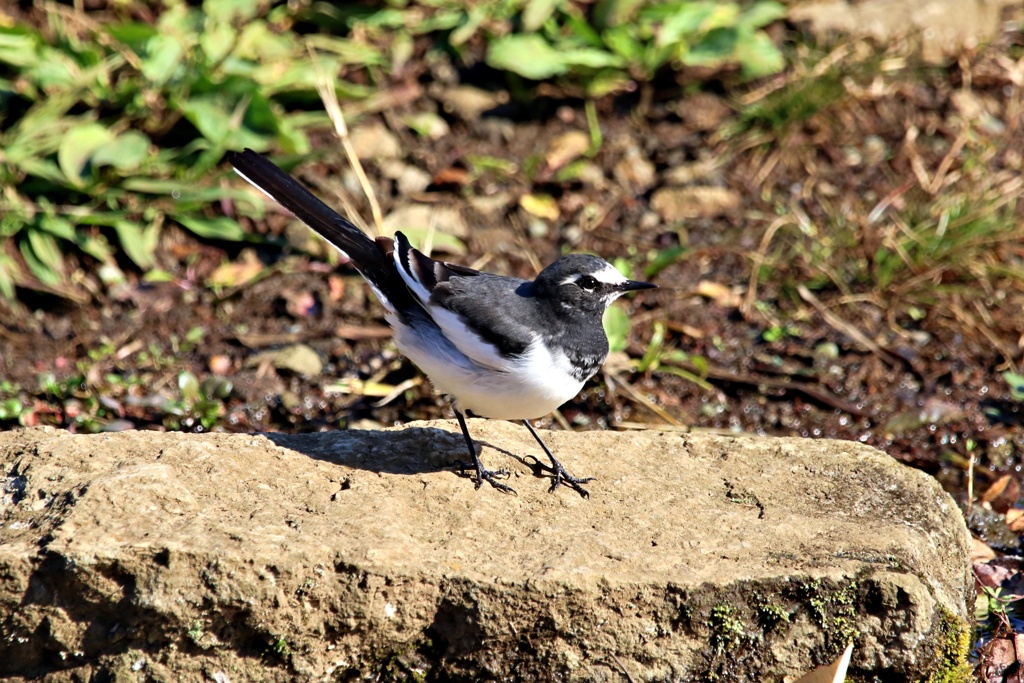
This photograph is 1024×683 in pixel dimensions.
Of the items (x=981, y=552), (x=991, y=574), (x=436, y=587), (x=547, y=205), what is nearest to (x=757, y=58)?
(x=547, y=205)

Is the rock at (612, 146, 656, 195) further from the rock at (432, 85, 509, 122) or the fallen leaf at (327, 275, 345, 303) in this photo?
the fallen leaf at (327, 275, 345, 303)

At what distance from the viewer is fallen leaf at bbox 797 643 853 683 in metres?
3.45

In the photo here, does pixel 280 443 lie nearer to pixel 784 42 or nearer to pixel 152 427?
pixel 152 427

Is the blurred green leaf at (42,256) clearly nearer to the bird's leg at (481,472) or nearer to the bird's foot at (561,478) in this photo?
the bird's leg at (481,472)

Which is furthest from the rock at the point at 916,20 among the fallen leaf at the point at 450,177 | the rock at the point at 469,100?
the fallen leaf at the point at 450,177

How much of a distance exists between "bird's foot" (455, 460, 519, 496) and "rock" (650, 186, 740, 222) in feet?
10.7

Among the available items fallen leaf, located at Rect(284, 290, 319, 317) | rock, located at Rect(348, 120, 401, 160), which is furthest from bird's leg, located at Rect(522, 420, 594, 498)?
rock, located at Rect(348, 120, 401, 160)

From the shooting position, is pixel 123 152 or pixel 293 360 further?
pixel 123 152

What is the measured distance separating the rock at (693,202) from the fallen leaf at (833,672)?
3.99m

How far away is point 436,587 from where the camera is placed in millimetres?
3477

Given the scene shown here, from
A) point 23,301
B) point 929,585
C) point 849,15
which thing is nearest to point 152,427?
point 23,301

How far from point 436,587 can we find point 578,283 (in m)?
1.33

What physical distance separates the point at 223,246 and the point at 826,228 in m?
3.74

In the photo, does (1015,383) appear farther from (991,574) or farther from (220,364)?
(220,364)
